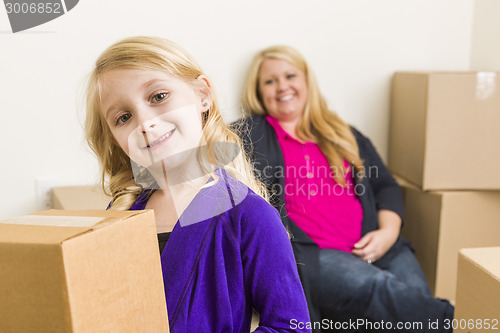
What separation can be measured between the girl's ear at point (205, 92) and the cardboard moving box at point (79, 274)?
36cm

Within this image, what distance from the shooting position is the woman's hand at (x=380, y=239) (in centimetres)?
165

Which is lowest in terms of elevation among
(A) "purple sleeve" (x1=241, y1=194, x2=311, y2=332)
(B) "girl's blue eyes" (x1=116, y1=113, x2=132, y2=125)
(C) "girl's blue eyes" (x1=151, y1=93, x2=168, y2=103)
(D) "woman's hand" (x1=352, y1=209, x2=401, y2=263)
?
(D) "woman's hand" (x1=352, y1=209, x2=401, y2=263)

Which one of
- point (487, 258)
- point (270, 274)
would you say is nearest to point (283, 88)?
point (487, 258)

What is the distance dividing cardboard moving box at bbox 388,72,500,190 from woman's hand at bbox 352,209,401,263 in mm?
158

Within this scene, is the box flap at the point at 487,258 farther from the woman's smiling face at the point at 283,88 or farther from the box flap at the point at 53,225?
the woman's smiling face at the point at 283,88

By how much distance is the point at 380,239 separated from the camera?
1.67m

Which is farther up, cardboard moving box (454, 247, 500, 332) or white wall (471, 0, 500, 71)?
white wall (471, 0, 500, 71)

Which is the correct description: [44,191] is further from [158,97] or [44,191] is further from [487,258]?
[487,258]

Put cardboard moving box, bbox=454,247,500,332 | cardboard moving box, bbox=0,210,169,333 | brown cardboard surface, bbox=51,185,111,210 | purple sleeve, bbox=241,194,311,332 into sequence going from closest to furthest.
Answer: cardboard moving box, bbox=0,210,169,333 < purple sleeve, bbox=241,194,311,332 < cardboard moving box, bbox=454,247,500,332 < brown cardboard surface, bbox=51,185,111,210

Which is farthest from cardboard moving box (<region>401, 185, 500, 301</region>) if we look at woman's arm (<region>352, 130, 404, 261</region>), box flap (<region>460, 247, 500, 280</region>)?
box flap (<region>460, 247, 500, 280</region>)

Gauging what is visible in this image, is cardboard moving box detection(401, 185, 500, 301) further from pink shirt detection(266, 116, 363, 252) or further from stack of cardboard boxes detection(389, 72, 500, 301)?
pink shirt detection(266, 116, 363, 252)

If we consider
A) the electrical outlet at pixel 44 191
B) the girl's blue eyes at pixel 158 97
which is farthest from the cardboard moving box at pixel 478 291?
the electrical outlet at pixel 44 191

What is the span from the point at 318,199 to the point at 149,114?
3.28ft

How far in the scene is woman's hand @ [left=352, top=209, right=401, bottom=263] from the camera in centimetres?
165
